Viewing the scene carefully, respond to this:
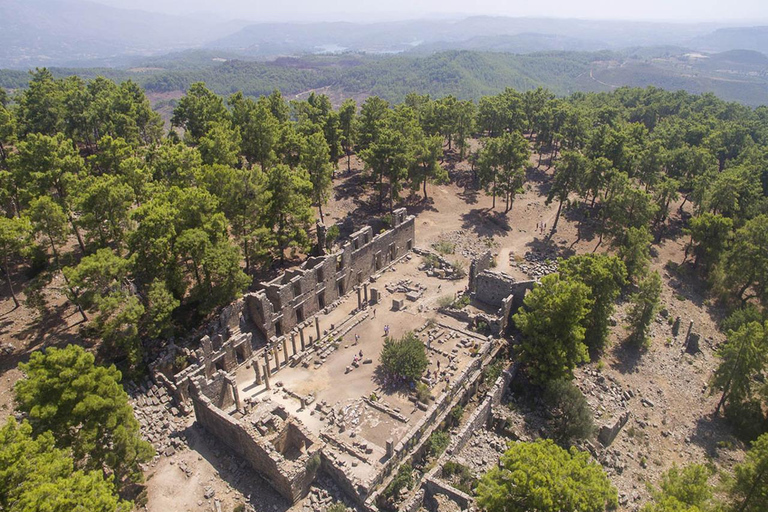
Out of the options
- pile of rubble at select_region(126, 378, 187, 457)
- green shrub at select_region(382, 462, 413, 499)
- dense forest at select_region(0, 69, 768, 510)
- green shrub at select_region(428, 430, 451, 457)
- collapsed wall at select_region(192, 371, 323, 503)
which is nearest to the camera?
collapsed wall at select_region(192, 371, 323, 503)

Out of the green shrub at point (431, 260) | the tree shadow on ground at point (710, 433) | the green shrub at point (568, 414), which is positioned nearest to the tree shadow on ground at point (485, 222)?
the green shrub at point (431, 260)

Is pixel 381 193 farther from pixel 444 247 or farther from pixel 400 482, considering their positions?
pixel 400 482

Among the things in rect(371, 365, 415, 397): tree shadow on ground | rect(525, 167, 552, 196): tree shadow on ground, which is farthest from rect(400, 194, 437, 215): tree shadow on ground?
rect(371, 365, 415, 397): tree shadow on ground

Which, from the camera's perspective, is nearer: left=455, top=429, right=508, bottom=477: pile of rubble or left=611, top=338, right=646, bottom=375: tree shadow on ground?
left=455, top=429, right=508, bottom=477: pile of rubble

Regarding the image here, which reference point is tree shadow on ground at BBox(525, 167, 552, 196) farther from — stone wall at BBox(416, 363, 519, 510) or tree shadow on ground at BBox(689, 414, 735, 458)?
stone wall at BBox(416, 363, 519, 510)

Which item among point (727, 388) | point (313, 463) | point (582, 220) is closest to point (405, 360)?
point (313, 463)

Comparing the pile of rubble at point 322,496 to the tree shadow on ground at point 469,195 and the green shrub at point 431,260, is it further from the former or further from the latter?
the tree shadow on ground at point 469,195

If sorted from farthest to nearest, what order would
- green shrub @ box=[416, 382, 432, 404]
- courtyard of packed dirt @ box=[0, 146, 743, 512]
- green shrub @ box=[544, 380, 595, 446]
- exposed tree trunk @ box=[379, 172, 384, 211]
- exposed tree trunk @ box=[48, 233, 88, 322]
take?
exposed tree trunk @ box=[379, 172, 384, 211]
green shrub @ box=[416, 382, 432, 404]
green shrub @ box=[544, 380, 595, 446]
exposed tree trunk @ box=[48, 233, 88, 322]
courtyard of packed dirt @ box=[0, 146, 743, 512]
